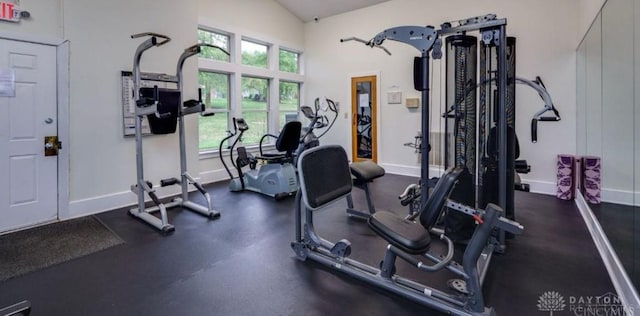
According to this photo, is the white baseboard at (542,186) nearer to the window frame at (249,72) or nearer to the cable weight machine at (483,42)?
the cable weight machine at (483,42)

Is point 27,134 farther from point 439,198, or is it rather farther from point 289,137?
Result: point 439,198

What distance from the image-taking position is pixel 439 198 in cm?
193

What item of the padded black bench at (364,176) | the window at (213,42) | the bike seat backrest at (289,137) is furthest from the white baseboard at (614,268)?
the window at (213,42)

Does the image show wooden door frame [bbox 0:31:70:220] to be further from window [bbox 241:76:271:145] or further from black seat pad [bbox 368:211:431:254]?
black seat pad [bbox 368:211:431:254]

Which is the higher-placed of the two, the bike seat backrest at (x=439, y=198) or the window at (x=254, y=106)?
the window at (x=254, y=106)

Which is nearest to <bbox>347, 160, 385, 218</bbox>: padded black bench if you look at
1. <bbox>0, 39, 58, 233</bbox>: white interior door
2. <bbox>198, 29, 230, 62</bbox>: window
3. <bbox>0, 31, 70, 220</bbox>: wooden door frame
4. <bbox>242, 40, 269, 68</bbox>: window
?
<bbox>0, 31, 70, 220</bbox>: wooden door frame

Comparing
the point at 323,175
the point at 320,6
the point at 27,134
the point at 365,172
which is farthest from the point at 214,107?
the point at 323,175

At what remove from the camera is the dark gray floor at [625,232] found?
213cm

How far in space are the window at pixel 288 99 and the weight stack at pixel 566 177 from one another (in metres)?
5.07

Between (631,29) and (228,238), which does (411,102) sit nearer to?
(631,29)

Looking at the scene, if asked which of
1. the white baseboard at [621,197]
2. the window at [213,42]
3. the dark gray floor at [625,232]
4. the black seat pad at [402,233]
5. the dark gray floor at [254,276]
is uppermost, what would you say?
the window at [213,42]

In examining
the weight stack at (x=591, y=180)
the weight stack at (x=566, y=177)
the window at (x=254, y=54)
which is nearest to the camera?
the weight stack at (x=591, y=180)

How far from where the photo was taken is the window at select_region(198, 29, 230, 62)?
5730 mm

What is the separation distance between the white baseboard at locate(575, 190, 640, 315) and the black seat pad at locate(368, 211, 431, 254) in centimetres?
130
